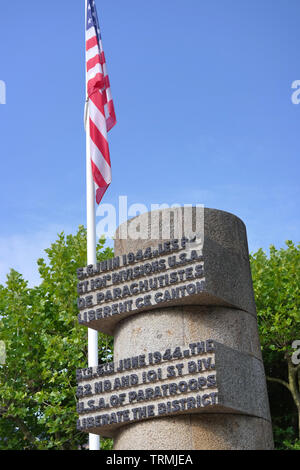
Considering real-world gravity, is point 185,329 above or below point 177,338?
above

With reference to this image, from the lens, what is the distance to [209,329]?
9102 millimetres

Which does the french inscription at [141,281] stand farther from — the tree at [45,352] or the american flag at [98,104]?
the tree at [45,352]

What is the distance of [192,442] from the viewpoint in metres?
8.48

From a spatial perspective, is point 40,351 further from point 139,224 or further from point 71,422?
point 139,224

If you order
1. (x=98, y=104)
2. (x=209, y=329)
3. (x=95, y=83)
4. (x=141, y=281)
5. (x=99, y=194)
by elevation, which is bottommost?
(x=209, y=329)

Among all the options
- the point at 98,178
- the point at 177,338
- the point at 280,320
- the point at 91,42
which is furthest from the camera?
the point at 280,320

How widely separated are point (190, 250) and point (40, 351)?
13.3 metres


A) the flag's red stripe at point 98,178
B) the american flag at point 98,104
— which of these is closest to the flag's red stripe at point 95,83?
the american flag at point 98,104

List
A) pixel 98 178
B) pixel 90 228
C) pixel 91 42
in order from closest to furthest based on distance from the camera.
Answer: pixel 98 178, pixel 90 228, pixel 91 42

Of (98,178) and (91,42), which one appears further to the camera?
(91,42)

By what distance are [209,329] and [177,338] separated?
500 mm

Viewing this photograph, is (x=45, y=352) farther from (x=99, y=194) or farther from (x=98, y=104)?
(x=98, y=104)

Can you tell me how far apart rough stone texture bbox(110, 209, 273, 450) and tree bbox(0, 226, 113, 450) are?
1020cm

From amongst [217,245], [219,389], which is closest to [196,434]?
[219,389]
